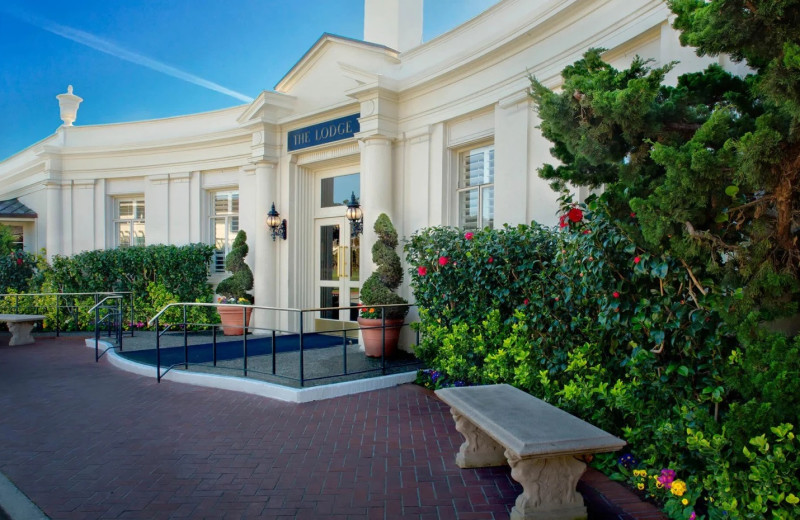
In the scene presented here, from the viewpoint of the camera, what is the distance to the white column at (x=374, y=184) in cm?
808

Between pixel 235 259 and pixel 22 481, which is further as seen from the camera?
pixel 235 259

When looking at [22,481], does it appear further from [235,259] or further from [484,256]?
[235,259]

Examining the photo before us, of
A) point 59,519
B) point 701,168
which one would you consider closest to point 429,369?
point 59,519

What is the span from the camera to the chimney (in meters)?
9.63

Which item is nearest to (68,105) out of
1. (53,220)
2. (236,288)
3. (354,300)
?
(53,220)

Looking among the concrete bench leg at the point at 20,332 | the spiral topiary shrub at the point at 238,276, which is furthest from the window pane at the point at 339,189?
the concrete bench leg at the point at 20,332

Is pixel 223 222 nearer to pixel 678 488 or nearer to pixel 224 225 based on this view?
pixel 224 225

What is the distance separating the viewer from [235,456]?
4.14m

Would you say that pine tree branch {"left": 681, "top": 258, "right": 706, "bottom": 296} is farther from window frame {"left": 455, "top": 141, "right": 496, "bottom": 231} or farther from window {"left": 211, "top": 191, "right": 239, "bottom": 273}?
window {"left": 211, "top": 191, "right": 239, "bottom": 273}

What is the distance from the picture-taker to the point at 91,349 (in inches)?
352

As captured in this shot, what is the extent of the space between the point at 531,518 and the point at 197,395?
14.3 ft

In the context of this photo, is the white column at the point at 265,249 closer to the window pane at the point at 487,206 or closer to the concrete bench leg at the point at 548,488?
the window pane at the point at 487,206

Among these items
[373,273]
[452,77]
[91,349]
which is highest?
[452,77]

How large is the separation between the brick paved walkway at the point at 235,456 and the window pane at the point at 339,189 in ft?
14.8
